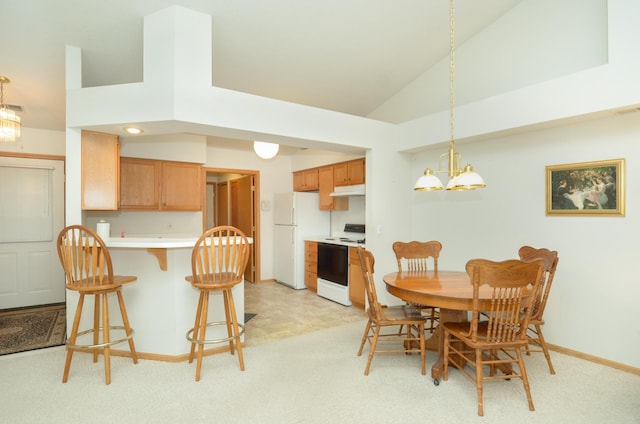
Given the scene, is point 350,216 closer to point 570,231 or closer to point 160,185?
point 160,185

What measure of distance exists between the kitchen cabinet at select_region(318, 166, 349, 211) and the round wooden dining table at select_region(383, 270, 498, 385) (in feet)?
7.78

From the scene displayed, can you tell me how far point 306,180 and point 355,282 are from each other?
7.20ft

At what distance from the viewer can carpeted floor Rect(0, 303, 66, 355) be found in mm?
3282

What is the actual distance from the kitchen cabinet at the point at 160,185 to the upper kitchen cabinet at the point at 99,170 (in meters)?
1.38

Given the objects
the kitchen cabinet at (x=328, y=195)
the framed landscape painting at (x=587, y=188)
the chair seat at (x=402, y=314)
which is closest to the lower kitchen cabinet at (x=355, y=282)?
the kitchen cabinet at (x=328, y=195)

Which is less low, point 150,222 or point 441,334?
point 150,222

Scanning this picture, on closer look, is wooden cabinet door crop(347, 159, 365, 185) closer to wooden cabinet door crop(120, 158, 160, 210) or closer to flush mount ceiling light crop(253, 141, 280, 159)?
flush mount ceiling light crop(253, 141, 280, 159)

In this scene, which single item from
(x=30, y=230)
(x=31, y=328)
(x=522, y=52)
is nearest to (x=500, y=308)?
(x=522, y=52)

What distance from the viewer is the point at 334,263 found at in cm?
492

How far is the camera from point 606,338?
289cm

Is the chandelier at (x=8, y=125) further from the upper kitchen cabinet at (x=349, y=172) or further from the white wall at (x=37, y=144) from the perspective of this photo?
the upper kitchen cabinet at (x=349, y=172)

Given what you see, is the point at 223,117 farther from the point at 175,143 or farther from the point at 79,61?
the point at 175,143

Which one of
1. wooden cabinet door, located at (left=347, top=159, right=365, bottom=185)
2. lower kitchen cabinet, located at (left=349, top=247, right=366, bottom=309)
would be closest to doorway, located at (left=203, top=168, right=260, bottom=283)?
wooden cabinet door, located at (left=347, top=159, right=365, bottom=185)

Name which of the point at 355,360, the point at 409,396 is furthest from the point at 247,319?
the point at 409,396
